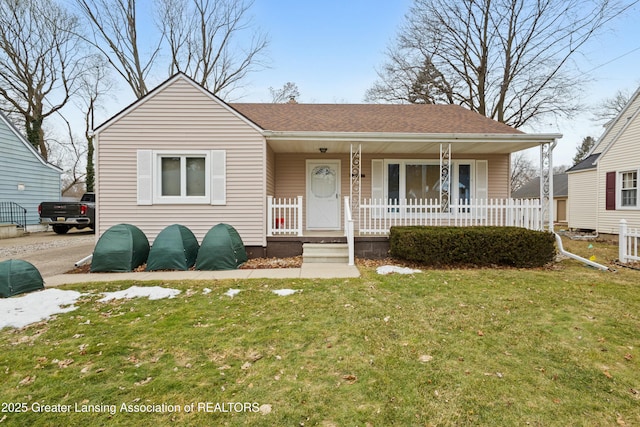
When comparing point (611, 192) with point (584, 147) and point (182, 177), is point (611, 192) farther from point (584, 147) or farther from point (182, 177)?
point (584, 147)

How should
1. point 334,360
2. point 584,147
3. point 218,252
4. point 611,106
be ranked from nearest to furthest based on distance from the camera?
point 334,360
point 218,252
point 611,106
point 584,147

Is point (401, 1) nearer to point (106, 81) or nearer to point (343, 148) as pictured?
point (343, 148)

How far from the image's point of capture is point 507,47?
16.7m

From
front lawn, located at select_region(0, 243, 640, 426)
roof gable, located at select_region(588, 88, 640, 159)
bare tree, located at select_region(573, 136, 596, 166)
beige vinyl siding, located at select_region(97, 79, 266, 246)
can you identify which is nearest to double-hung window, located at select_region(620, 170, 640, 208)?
roof gable, located at select_region(588, 88, 640, 159)

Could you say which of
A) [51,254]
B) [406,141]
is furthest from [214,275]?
[51,254]

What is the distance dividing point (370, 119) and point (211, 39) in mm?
15947

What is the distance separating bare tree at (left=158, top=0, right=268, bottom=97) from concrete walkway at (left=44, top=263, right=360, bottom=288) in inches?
683

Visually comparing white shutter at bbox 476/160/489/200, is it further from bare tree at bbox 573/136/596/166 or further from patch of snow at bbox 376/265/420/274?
bare tree at bbox 573/136/596/166

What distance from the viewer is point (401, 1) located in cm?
1716

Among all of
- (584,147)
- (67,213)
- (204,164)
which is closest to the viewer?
(204,164)

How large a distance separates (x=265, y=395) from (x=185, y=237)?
4964 mm

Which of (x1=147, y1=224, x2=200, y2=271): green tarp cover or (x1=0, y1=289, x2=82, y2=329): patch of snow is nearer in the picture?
(x1=0, y1=289, x2=82, y2=329): patch of snow

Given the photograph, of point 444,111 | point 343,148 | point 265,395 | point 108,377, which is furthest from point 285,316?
point 444,111

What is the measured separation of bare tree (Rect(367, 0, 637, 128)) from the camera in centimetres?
1570
